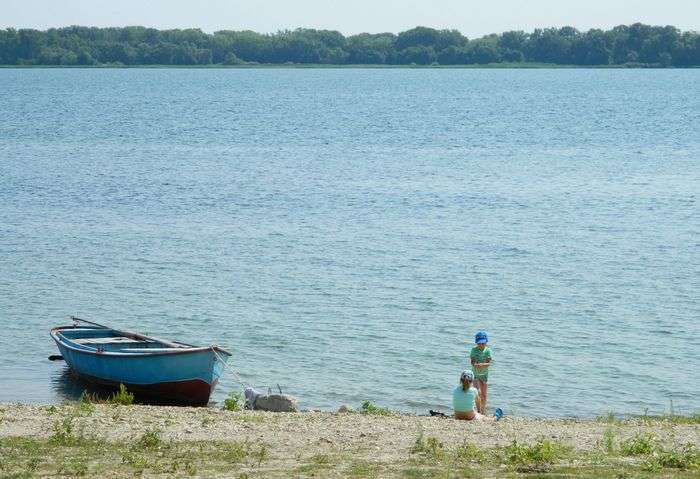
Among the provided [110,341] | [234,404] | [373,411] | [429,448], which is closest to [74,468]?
[429,448]

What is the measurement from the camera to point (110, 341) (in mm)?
23625

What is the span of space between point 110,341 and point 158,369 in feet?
8.48

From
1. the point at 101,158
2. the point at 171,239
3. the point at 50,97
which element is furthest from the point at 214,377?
the point at 50,97

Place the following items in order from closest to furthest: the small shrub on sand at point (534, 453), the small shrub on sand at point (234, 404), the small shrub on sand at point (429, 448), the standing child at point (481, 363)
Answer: the small shrub on sand at point (534, 453) < the small shrub on sand at point (429, 448) < the standing child at point (481, 363) < the small shrub on sand at point (234, 404)

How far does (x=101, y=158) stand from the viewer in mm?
69562

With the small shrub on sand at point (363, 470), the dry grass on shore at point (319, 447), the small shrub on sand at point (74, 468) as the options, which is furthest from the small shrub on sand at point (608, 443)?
the small shrub on sand at point (74, 468)

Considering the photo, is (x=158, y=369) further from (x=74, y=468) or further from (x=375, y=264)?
(x=375, y=264)

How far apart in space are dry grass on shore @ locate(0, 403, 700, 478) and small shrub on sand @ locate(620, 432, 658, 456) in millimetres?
13

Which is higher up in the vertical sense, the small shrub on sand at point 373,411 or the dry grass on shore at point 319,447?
the dry grass on shore at point 319,447

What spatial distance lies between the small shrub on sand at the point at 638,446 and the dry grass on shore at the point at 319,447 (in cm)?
1

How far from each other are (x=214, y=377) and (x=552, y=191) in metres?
33.8

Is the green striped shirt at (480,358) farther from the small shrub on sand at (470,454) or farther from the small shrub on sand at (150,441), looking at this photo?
the small shrub on sand at (150,441)

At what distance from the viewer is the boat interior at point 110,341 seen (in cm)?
2294

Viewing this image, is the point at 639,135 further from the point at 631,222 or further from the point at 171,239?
the point at 171,239
